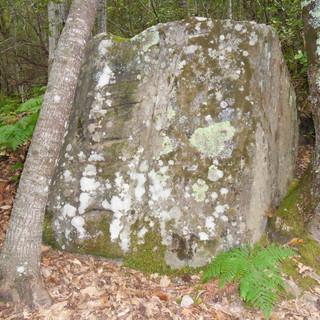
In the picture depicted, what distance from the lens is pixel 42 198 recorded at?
2.94 meters

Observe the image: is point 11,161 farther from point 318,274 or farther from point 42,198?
point 318,274

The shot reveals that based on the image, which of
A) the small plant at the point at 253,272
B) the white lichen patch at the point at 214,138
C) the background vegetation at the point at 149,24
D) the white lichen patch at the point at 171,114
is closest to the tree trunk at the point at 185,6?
the background vegetation at the point at 149,24

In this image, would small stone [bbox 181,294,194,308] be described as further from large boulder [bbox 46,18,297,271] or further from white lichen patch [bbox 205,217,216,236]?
white lichen patch [bbox 205,217,216,236]

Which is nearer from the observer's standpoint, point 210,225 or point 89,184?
point 210,225

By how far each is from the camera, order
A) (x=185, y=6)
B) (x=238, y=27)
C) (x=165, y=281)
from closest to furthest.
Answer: (x=165, y=281) → (x=238, y=27) → (x=185, y=6)

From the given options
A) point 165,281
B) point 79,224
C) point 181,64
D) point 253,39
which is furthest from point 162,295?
point 253,39

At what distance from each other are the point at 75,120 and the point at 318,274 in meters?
3.51

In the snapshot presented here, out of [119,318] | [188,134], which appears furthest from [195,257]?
[188,134]

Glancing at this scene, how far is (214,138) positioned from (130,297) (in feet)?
6.46

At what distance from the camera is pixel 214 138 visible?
3.59 m

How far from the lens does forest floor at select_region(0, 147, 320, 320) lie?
289cm

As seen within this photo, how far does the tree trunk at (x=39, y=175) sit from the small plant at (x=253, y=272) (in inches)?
68.3

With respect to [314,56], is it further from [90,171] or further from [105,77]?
[90,171]

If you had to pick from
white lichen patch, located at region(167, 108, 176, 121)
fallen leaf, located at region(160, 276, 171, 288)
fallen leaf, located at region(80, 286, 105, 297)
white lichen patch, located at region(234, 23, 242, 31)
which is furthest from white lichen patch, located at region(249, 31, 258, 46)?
fallen leaf, located at region(80, 286, 105, 297)
